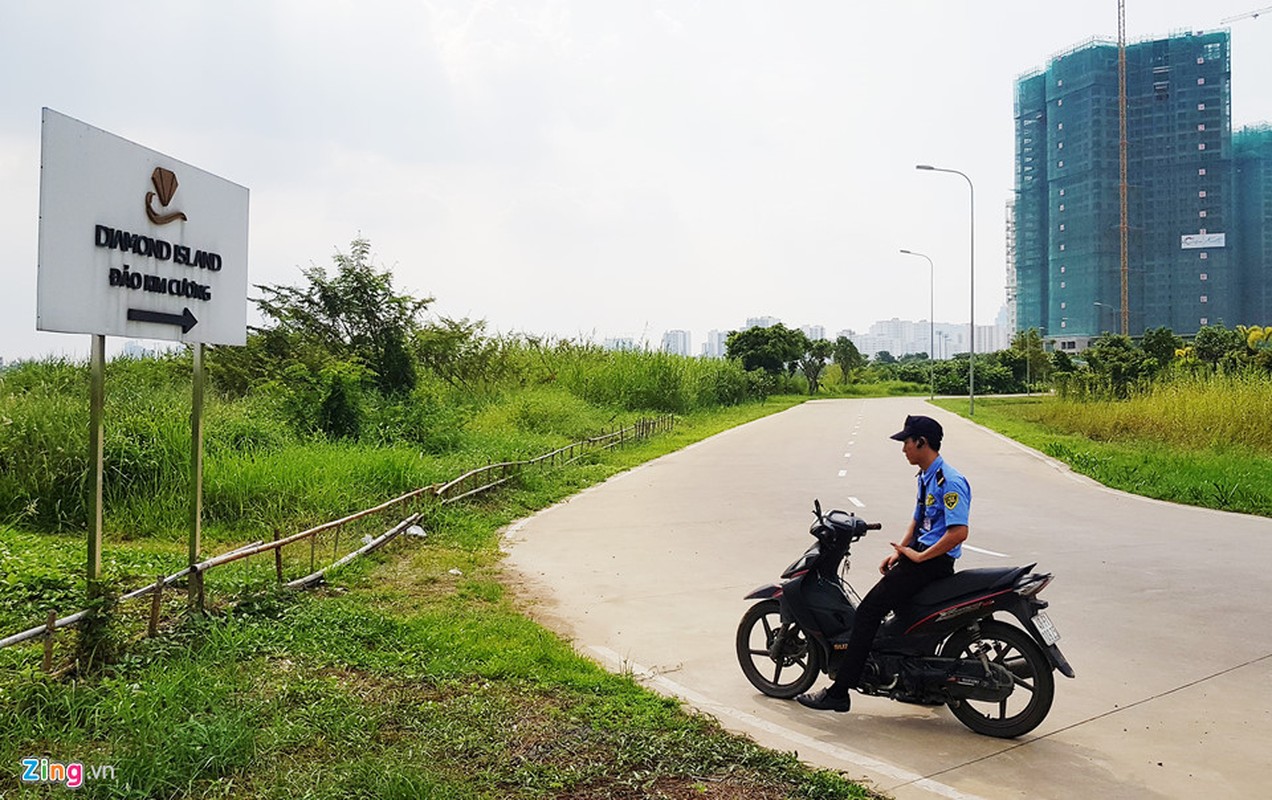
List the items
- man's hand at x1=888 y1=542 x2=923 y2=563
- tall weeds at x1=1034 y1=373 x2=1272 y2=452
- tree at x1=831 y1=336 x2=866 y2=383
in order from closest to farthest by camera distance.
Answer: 1. man's hand at x1=888 y1=542 x2=923 y2=563
2. tall weeds at x1=1034 y1=373 x2=1272 y2=452
3. tree at x1=831 y1=336 x2=866 y2=383

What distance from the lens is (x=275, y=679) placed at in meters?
5.40

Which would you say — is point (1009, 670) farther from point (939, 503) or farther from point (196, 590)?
point (196, 590)

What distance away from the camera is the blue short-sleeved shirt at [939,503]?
520 centimetres

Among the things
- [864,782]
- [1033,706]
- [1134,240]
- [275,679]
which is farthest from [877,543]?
[1134,240]

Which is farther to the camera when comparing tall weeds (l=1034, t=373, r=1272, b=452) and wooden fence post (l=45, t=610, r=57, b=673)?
tall weeds (l=1034, t=373, r=1272, b=452)

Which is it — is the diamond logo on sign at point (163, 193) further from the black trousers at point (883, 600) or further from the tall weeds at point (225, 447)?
the black trousers at point (883, 600)

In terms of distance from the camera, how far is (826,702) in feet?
17.7

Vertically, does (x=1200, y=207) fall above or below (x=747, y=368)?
above

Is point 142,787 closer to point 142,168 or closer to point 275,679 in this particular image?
point 275,679

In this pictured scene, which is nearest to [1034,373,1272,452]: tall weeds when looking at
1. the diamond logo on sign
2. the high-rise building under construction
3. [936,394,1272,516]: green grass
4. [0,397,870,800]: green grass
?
[936,394,1272,516]: green grass

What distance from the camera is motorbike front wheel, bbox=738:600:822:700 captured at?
5691 mm

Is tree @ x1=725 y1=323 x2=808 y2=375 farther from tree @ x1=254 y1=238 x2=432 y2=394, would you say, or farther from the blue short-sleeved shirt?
the blue short-sleeved shirt

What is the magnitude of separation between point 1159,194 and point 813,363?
34.1 meters

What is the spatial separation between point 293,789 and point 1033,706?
145 inches
